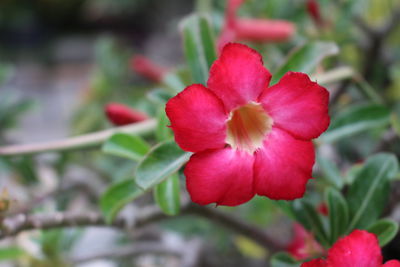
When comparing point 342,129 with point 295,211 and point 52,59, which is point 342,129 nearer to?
point 295,211

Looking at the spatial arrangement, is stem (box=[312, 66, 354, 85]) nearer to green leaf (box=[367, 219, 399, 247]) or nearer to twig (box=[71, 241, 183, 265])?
green leaf (box=[367, 219, 399, 247])

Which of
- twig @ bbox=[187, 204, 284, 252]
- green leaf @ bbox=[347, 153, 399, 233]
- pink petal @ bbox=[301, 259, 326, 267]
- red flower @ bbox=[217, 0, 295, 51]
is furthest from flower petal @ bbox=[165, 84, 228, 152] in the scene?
red flower @ bbox=[217, 0, 295, 51]

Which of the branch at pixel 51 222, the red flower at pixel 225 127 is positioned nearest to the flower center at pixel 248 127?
the red flower at pixel 225 127

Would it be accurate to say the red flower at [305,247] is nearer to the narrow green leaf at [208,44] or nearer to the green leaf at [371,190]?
the green leaf at [371,190]

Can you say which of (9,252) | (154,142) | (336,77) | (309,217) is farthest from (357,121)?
(9,252)

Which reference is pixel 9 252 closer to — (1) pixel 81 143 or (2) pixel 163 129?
(1) pixel 81 143

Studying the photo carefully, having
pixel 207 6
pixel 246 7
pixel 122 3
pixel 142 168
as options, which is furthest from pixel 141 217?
pixel 122 3
